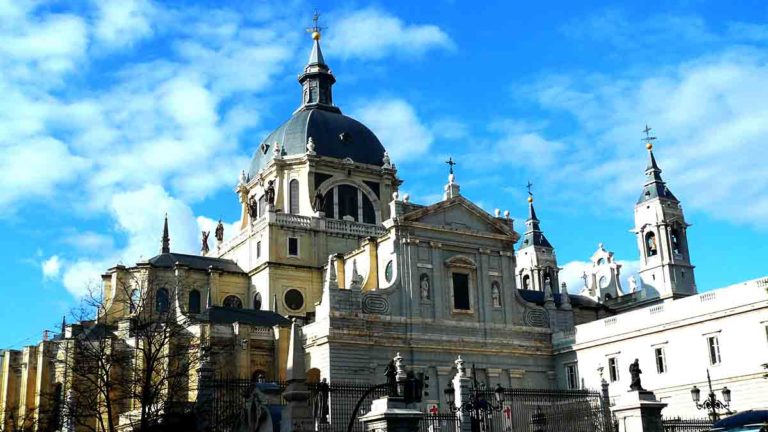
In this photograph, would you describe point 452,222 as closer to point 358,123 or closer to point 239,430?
point 358,123

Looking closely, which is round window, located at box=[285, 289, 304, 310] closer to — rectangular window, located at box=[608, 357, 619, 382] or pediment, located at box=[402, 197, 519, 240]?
pediment, located at box=[402, 197, 519, 240]

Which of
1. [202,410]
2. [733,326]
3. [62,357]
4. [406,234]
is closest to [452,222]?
[406,234]

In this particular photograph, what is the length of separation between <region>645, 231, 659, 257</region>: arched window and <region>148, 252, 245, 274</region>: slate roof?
Result: 3478 cm

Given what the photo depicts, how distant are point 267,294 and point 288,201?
9214 millimetres

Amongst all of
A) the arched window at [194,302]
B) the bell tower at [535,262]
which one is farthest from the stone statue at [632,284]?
the arched window at [194,302]

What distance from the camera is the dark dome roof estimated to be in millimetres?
67750

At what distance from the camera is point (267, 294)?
59.1 meters

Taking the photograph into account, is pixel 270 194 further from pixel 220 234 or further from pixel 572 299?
pixel 572 299

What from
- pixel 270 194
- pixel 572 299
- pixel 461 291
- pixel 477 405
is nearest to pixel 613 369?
pixel 461 291

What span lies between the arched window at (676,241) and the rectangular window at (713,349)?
3009 centimetres

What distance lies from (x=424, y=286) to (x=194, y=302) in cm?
1679

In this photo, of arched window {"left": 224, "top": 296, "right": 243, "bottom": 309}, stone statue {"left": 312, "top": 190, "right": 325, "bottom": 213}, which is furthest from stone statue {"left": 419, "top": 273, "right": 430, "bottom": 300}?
arched window {"left": 224, "top": 296, "right": 243, "bottom": 309}

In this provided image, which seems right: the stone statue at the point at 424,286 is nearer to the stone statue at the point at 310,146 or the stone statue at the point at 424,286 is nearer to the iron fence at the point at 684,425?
the stone statue at the point at 310,146

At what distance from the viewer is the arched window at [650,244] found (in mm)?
74931
